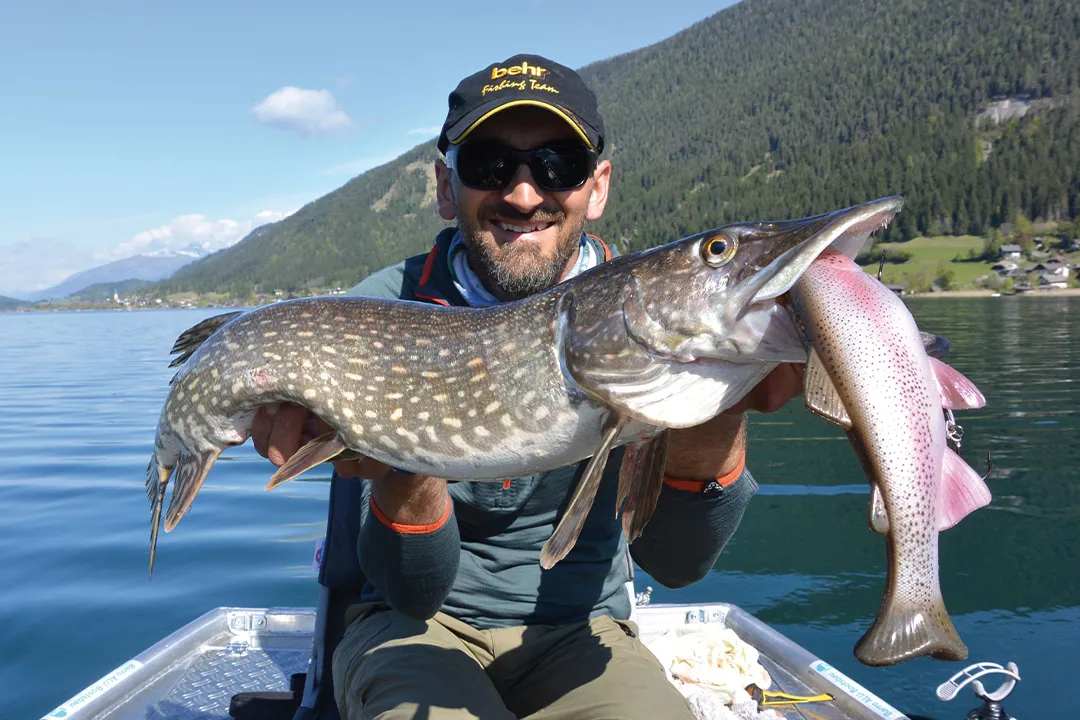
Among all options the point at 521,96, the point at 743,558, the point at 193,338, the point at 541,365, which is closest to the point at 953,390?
the point at 541,365

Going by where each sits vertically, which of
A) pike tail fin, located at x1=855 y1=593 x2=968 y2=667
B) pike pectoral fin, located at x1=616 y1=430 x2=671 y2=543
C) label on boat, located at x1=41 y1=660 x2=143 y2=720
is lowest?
label on boat, located at x1=41 y1=660 x2=143 y2=720

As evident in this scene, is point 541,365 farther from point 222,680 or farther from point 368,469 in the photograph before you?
point 222,680

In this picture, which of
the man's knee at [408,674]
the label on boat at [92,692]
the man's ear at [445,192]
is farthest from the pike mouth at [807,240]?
the label on boat at [92,692]

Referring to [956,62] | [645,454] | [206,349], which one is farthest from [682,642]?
[956,62]

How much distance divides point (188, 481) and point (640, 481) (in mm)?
1898

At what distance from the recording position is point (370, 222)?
651ft

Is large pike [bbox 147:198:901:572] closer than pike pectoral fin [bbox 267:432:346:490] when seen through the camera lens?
Yes

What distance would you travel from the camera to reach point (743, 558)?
23.5ft

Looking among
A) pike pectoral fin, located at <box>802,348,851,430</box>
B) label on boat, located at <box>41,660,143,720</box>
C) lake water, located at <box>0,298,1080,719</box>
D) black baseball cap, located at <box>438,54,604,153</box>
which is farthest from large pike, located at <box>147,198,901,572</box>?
lake water, located at <box>0,298,1080,719</box>

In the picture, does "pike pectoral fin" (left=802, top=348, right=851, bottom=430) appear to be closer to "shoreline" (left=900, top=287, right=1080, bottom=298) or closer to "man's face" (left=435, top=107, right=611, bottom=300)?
"man's face" (left=435, top=107, right=611, bottom=300)

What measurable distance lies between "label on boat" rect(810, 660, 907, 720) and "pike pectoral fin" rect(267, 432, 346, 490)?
9.30 ft

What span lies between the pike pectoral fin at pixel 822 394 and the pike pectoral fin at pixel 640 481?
2.41 feet

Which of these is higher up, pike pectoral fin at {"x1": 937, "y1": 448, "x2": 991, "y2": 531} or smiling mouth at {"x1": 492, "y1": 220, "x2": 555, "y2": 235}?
smiling mouth at {"x1": 492, "y1": 220, "x2": 555, "y2": 235}

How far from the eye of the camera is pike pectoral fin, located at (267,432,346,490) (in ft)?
8.23
